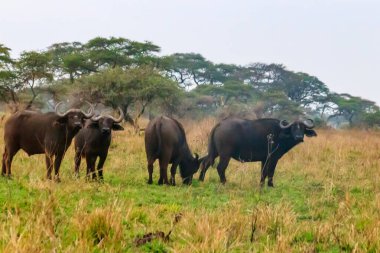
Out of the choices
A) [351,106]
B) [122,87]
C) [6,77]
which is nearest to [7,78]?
[6,77]

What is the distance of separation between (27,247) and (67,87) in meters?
26.5

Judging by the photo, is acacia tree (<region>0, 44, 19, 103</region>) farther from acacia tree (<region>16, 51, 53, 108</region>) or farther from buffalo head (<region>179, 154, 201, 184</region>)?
buffalo head (<region>179, 154, 201, 184</region>)

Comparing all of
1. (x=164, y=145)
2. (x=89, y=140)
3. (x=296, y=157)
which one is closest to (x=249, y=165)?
(x=296, y=157)

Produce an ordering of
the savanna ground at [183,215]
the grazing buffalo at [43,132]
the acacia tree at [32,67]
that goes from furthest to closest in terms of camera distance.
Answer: the acacia tree at [32,67]
the grazing buffalo at [43,132]
the savanna ground at [183,215]

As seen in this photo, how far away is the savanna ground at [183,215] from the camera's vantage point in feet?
14.6

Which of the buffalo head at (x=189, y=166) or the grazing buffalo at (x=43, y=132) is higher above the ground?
the grazing buffalo at (x=43, y=132)

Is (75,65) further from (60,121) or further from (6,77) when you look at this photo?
(60,121)

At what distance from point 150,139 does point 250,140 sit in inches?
102

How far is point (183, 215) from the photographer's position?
5871 millimetres

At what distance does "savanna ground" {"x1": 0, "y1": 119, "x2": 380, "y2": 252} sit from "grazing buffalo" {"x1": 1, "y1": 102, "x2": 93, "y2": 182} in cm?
51

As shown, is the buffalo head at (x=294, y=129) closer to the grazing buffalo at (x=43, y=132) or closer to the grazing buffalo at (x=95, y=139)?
the grazing buffalo at (x=95, y=139)

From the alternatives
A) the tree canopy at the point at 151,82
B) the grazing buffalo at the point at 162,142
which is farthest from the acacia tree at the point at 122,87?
the grazing buffalo at the point at 162,142

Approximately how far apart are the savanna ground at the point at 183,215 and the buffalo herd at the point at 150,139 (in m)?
0.50

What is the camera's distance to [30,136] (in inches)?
358
